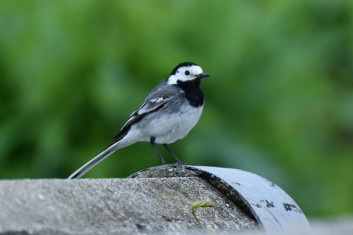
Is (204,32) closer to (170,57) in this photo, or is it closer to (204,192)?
(170,57)

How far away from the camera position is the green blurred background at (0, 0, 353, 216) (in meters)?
6.16

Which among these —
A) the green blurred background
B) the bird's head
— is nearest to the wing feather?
the bird's head

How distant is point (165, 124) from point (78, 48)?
1722 millimetres

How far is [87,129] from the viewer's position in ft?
20.4

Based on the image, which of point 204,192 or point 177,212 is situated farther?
point 204,192

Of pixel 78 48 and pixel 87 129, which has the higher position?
pixel 78 48

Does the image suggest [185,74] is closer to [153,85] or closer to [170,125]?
[170,125]

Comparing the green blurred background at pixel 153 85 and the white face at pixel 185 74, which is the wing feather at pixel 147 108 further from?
→ the green blurred background at pixel 153 85

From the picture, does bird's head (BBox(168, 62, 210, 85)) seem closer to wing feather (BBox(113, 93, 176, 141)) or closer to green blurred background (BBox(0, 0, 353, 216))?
wing feather (BBox(113, 93, 176, 141))

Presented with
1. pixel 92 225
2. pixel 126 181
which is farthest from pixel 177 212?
pixel 92 225

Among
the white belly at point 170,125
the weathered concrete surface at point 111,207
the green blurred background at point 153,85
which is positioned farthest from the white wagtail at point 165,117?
the weathered concrete surface at point 111,207

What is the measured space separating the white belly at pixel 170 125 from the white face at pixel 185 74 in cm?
28

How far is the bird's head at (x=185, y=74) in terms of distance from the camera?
5227mm

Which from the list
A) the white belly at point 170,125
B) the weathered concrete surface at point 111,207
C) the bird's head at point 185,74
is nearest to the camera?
the weathered concrete surface at point 111,207
